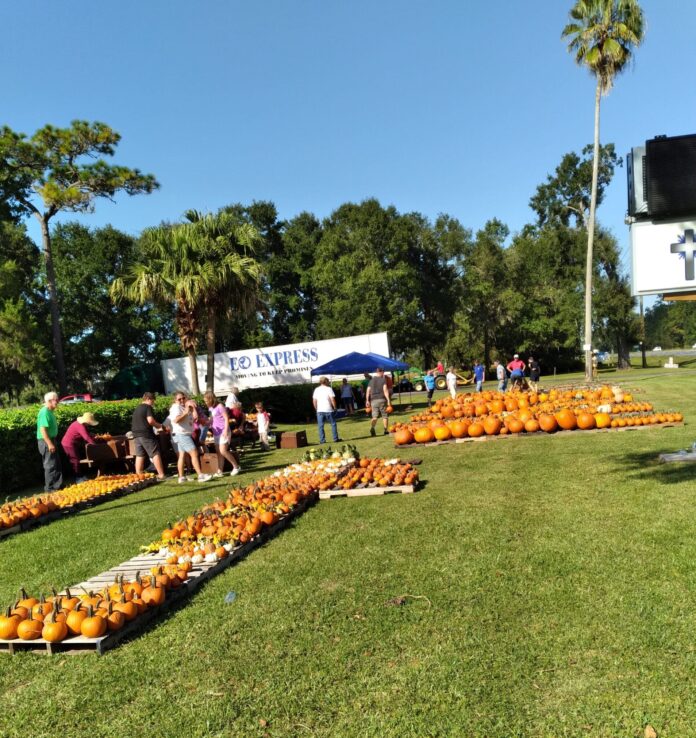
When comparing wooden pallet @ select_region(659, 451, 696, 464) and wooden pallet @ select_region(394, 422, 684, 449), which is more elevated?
wooden pallet @ select_region(659, 451, 696, 464)

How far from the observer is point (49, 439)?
10.1m

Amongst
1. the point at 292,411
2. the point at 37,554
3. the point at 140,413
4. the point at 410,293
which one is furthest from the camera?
the point at 410,293

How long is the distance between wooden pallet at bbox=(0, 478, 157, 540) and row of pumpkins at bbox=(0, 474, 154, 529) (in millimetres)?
31

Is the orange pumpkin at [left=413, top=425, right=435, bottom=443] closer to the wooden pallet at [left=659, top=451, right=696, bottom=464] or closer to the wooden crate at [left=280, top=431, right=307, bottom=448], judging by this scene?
the wooden crate at [left=280, top=431, right=307, bottom=448]

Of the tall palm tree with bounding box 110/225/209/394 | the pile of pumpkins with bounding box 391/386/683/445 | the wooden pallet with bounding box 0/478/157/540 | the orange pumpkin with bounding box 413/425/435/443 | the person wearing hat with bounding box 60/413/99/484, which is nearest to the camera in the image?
the wooden pallet with bounding box 0/478/157/540

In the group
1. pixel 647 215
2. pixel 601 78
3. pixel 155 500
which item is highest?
pixel 601 78

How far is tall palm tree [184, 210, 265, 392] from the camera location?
1952 centimetres

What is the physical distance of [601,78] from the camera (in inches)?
982

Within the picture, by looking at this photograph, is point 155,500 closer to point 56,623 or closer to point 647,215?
point 56,623

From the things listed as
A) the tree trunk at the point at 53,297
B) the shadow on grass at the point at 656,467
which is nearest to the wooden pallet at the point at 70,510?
the shadow on grass at the point at 656,467

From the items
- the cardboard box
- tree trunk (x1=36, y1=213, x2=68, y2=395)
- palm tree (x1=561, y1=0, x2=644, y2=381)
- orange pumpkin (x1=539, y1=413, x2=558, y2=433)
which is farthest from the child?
palm tree (x1=561, y1=0, x2=644, y2=381)

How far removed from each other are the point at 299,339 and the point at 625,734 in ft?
156

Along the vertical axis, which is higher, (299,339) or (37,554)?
(299,339)

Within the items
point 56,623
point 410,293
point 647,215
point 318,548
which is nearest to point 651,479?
point 647,215
